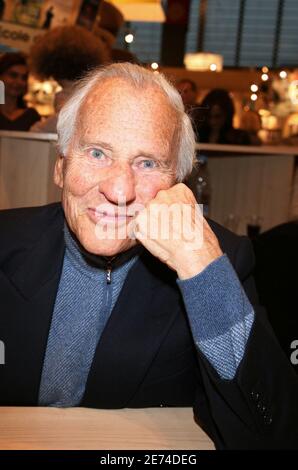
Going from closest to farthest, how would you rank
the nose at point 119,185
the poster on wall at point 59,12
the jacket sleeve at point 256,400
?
the jacket sleeve at point 256,400, the nose at point 119,185, the poster on wall at point 59,12

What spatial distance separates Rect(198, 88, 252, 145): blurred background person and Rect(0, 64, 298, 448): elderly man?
327cm

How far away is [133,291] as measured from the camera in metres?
1.67

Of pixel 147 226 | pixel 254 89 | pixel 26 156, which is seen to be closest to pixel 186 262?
pixel 147 226

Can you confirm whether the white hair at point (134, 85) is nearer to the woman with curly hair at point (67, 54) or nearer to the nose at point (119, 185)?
the nose at point (119, 185)

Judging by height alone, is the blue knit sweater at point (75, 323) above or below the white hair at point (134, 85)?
below

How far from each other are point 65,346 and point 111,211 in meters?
0.40

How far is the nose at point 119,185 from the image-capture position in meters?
1.46

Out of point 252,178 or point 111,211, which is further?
point 252,178

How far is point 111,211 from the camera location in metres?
1.50

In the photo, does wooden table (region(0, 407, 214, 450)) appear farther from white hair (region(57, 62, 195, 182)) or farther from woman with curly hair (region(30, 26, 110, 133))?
woman with curly hair (region(30, 26, 110, 133))

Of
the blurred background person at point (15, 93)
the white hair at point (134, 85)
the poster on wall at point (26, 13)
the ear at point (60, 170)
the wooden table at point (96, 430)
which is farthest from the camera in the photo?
the poster on wall at point (26, 13)

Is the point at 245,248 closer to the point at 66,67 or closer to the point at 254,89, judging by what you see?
the point at 66,67

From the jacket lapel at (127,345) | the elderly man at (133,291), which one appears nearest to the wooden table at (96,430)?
the elderly man at (133,291)

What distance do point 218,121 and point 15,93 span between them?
162 centimetres
